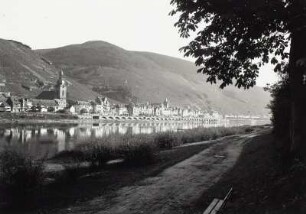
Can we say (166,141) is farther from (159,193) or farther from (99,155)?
(159,193)

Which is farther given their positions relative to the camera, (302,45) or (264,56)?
(264,56)

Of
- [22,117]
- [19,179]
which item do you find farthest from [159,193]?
[22,117]

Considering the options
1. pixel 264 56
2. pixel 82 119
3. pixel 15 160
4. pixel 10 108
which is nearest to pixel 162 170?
pixel 15 160

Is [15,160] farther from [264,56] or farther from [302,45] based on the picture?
[302,45]

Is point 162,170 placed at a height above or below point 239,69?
below

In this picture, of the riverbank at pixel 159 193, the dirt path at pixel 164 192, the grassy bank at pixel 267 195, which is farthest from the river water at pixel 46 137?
the grassy bank at pixel 267 195

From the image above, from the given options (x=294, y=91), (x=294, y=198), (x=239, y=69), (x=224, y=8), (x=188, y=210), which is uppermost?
(x=224, y=8)

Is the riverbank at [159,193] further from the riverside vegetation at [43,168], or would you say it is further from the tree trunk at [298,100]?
the tree trunk at [298,100]
